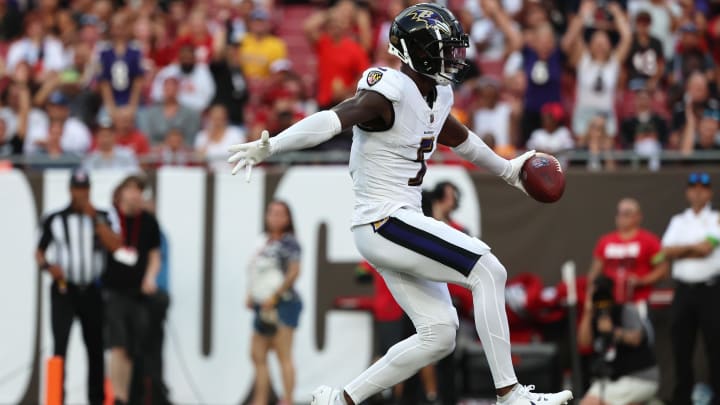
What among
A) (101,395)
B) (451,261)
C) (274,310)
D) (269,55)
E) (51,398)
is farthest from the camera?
(269,55)

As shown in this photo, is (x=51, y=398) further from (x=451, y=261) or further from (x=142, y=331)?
(x=142, y=331)

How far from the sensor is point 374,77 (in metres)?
6.95

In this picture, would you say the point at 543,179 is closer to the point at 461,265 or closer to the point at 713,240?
the point at 461,265

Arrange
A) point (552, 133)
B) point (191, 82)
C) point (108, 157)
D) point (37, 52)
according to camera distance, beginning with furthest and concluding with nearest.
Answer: point (37, 52) → point (191, 82) → point (552, 133) → point (108, 157)

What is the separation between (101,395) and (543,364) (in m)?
3.81

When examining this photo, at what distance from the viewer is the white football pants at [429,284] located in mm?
6969

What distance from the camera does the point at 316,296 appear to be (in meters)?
12.8

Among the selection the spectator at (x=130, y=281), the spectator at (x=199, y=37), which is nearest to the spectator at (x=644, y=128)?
the spectator at (x=130, y=281)

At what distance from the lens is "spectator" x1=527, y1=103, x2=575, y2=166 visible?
44.0 feet

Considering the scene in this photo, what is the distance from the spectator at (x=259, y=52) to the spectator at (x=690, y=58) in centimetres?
444

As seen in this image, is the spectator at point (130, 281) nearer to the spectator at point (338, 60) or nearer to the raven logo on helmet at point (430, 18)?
the spectator at point (338, 60)

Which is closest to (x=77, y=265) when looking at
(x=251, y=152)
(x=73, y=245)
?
(x=73, y=245)

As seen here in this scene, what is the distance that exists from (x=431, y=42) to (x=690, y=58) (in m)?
7.67

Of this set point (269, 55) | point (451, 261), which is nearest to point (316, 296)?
point (269, 55)
